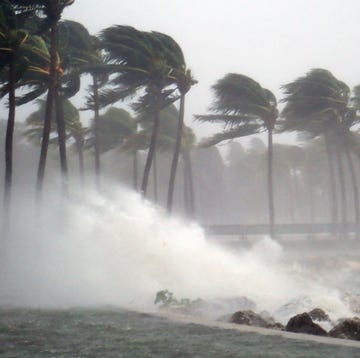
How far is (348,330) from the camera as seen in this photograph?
27.3 feet

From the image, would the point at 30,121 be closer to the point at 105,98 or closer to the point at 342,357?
the point at 105,98

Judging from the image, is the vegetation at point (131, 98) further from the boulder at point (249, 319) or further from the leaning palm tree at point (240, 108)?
the boulder at point (249, 319)

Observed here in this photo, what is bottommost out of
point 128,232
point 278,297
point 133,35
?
point 278,297

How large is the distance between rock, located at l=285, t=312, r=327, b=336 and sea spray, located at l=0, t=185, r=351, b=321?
13.9 ft

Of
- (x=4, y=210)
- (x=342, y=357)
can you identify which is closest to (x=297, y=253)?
(x=4, y=210)

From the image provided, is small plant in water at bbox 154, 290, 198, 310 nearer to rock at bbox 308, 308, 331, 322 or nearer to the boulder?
the boulder

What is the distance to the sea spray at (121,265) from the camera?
47.0 feet

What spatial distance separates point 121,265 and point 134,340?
364 inches

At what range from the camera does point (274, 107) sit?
32562mm

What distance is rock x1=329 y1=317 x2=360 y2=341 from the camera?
823cm

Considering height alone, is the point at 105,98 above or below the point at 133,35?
below

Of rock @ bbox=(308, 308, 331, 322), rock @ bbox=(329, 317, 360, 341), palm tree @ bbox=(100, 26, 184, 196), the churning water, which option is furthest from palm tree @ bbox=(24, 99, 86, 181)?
rock @ bbox=(329, 317, 360, 341)

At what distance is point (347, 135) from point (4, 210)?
22.5 metres

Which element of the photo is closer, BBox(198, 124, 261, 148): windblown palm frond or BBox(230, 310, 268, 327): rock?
BBox(230, 310, 268, 327): rock
